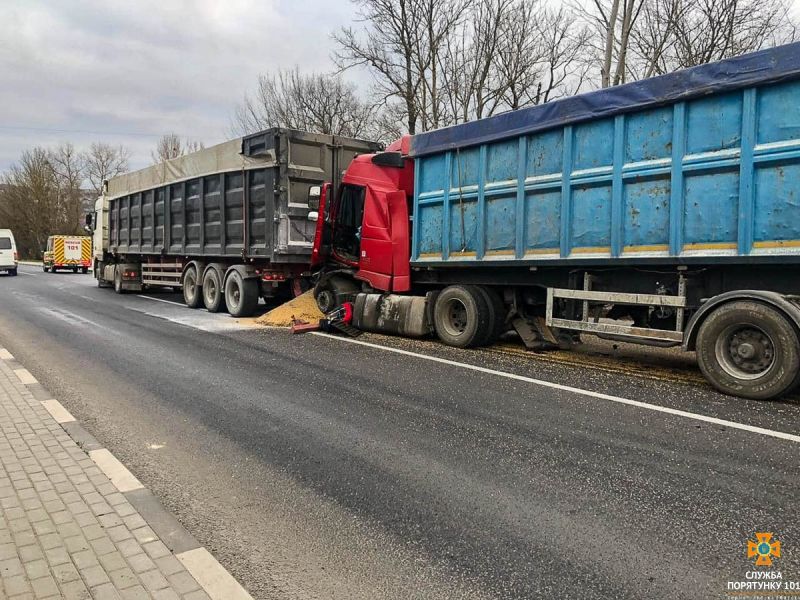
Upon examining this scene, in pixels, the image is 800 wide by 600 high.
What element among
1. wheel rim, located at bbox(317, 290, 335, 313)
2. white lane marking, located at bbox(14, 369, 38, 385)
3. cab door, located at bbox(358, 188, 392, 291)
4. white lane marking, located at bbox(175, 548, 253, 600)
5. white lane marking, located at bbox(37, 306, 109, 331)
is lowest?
white lane marking, located at bbox(175, 548, 253, 600)

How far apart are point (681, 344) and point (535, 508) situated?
380 centimetres

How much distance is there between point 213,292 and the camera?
1428cm

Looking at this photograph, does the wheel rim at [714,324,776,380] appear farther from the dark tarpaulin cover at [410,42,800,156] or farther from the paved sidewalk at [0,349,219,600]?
the paved sidewalk at [0,349,219,600]

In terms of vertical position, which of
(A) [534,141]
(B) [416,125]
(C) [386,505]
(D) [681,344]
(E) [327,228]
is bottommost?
(C) [386,505]

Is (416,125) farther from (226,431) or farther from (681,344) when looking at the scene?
(226,431)

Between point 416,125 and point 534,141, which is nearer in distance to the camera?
point 534,141

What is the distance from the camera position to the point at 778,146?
18.8ft

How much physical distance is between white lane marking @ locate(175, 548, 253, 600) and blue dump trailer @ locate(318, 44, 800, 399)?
518cm

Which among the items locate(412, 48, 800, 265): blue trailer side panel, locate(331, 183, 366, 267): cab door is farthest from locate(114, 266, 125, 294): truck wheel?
locate(412, 48, 800, 265): blue trailer side panel

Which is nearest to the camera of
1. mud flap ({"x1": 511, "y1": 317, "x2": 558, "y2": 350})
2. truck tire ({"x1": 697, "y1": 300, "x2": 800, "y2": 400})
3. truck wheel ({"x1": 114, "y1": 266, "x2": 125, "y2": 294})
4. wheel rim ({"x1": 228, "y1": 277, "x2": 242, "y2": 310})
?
truck tire ({"x1": 697, "y1": 300, "x2": 800, "y2": 400})

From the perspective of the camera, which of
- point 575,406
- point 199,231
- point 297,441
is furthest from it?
point 199,231

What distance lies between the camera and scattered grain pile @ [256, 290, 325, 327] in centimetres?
1179

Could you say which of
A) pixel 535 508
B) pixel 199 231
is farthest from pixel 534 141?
pixel 199 231

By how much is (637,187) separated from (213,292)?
10.3m
